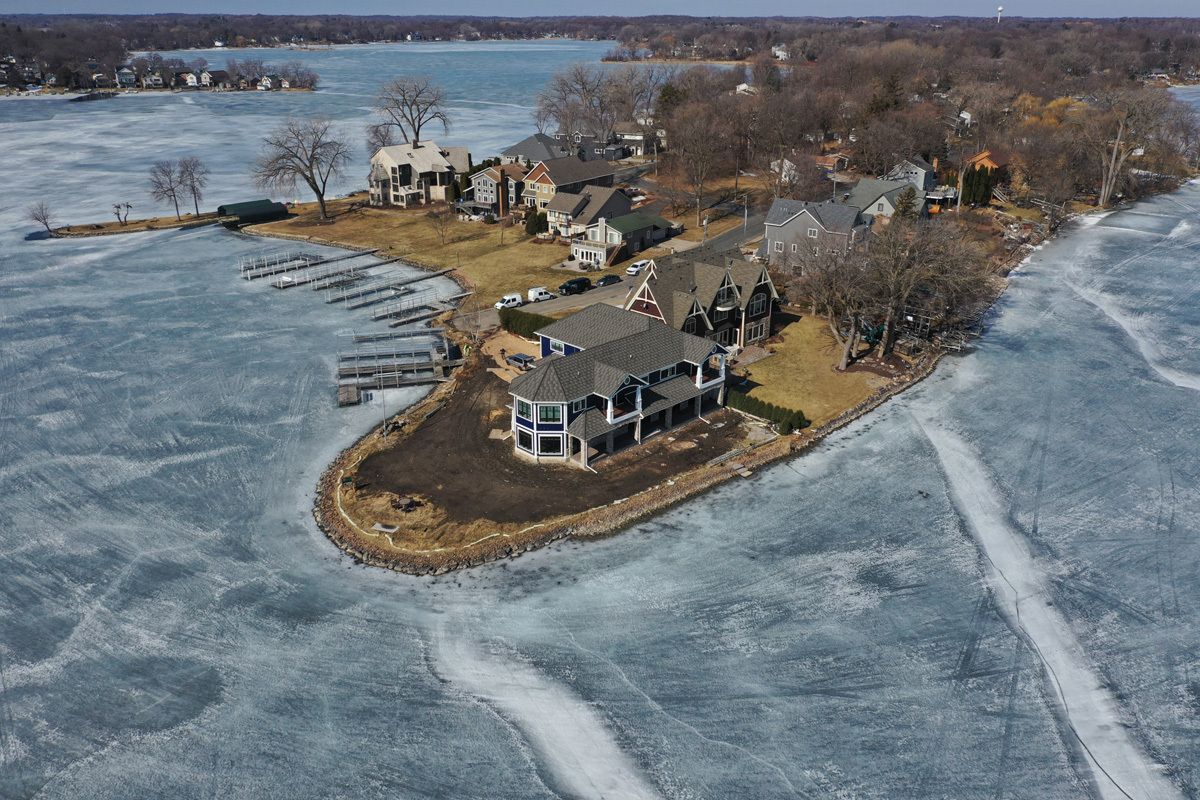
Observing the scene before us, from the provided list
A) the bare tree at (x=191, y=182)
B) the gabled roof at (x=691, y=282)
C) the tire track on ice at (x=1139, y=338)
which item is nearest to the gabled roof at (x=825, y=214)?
the gabled roof at (x=691, y=282)

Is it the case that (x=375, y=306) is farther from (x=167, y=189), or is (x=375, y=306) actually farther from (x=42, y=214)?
(x=42, y=214)

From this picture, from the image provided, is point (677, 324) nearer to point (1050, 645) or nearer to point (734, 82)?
point (1050, 645)

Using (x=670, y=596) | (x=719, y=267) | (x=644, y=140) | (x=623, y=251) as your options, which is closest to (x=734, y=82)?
(x=644, y=140)

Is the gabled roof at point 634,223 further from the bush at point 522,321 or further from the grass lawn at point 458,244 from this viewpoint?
the bush at point 522,321

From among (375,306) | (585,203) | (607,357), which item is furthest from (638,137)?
(607,357)

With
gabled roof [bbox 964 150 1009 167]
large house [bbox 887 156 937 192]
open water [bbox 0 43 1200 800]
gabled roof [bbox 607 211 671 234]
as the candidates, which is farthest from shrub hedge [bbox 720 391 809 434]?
gabled roof [bbox 964 150 1009 167]

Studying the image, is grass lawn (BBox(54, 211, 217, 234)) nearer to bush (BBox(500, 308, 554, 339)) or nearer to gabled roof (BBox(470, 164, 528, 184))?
gabled roof (BBox(470, 164, 528, 184))
